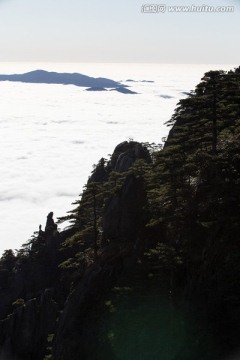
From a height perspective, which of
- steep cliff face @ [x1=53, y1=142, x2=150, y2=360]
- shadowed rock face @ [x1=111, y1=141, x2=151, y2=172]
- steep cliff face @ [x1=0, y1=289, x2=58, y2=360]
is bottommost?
steep cliff face @ [x1=0, y1=289, x2=58, y2=360]

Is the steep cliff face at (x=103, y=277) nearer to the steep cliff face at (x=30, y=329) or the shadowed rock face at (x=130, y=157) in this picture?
the steep cliff face at (x=30, y=329)

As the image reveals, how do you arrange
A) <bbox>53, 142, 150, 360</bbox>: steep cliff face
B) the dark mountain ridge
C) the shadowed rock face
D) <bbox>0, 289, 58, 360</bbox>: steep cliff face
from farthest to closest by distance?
the shadowed rock face → <bbox>0, 289, 58, 360</bbox>: steep cliff face → <bbox>53, 142, 150, 360</bbox>: steep cliff face → the dark mountain ridge

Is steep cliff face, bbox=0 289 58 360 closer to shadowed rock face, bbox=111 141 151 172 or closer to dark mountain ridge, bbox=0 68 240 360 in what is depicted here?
dark mountain ridge, bbox=0 68 240 360

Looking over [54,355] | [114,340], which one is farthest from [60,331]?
[114,340]

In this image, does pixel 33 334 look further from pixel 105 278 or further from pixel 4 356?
pixel 105 278

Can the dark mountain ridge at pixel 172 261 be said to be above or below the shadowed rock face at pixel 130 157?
→ below

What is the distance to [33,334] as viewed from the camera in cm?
4809

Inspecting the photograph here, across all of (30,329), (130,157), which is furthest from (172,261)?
(130,157)

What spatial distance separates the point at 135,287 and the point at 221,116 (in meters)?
16.0

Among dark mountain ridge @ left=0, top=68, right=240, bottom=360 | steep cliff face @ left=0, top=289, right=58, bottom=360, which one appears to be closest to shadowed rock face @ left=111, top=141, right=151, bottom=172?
dark mountain ridge @ left=0, top=68, right=240, bottom=360

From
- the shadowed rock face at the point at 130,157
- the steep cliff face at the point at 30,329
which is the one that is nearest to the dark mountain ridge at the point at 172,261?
the steep cliff face at the point at 30,329

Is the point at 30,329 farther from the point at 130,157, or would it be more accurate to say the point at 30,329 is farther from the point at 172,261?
the point at 172,261

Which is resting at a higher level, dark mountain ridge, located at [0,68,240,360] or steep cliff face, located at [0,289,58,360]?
dark mountain ridge, located at [0,68,240,360]

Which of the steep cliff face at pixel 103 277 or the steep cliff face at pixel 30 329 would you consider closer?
the steep cliff face at pixel 103 277
